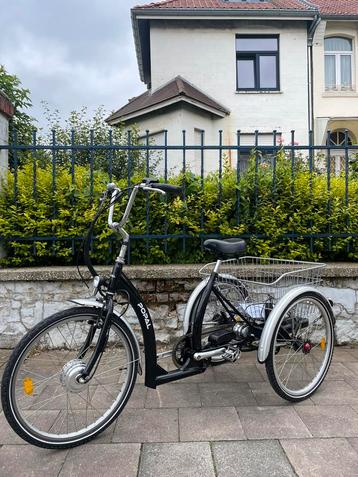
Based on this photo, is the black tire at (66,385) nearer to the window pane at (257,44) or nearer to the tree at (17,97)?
the tree at (17,97)

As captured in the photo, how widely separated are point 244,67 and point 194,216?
11987mm

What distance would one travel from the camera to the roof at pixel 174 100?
11891 millimetres

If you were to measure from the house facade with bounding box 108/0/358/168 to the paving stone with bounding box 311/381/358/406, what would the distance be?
34.2ft

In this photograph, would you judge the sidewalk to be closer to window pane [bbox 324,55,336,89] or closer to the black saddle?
the black saddle

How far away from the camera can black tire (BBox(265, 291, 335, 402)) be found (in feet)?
8.84

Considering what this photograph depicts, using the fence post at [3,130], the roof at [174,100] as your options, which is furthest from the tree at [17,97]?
the fence post at [3,130]

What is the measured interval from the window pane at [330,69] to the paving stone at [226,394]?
47.4ft

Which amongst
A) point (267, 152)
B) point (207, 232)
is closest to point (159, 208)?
point (207, 232)

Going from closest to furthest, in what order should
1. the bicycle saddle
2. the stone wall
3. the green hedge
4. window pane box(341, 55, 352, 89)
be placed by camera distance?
1. the bicycle saddle
2. the stone wall
3. the green hedge
4. window pane box(341, 55, 352, 89)

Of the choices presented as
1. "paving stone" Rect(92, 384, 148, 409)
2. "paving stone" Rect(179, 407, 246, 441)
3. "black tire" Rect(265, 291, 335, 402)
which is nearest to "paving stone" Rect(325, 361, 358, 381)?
"black tire" Rect(265, 291, 335, 402)

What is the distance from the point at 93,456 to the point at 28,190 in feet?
8.14

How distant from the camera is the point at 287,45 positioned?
45.1ft

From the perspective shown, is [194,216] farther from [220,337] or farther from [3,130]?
[3,130]

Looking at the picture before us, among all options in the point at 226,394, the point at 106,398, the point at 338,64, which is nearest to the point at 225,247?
the point at 226,394
